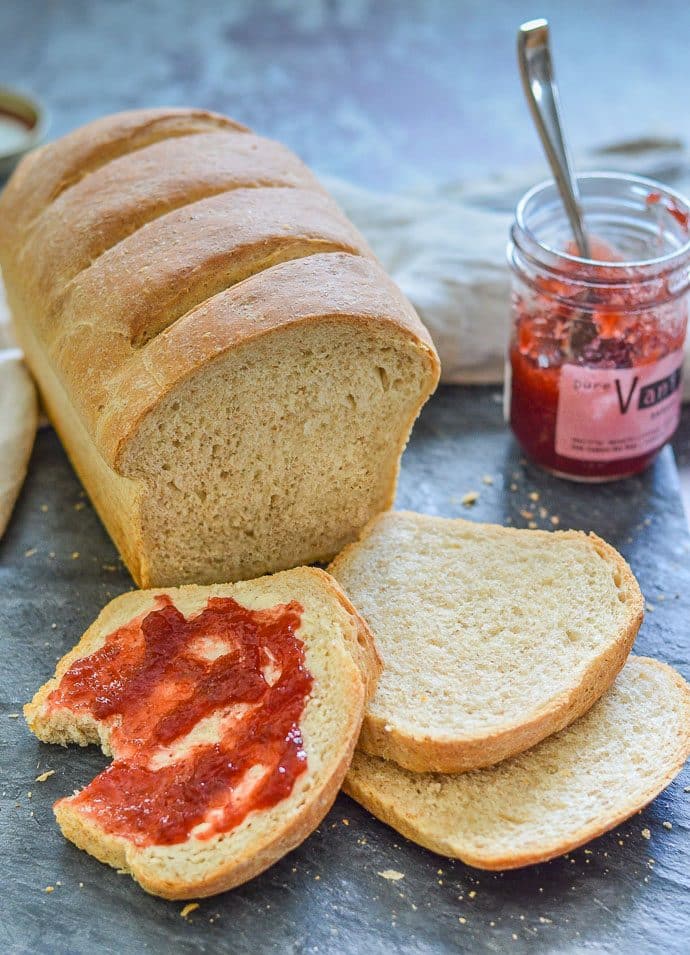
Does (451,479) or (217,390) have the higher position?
(217,390)

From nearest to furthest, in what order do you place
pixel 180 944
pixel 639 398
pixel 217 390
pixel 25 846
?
→ pixel 180 944 → pixel 25 846 → pixel 217 390 → pixel 639 398

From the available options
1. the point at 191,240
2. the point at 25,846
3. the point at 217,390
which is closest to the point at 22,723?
the point at 25,846

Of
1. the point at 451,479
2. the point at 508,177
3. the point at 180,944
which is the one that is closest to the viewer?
the point at 180,944

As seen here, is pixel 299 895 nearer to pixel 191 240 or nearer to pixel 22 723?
pixel 22 723

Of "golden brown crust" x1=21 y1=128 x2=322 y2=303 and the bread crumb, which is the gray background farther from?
"golden brown crust" x1=21 y1=128 x2=322 y2=303

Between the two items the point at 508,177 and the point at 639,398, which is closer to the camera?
the point at 639,398

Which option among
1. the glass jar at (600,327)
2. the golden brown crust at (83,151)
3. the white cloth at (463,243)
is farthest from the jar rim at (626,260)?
the golden brown crust at (83,151)
